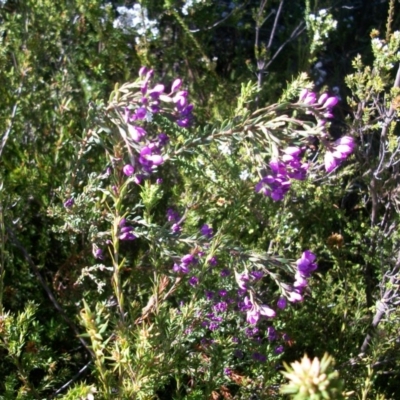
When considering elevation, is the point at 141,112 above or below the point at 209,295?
above

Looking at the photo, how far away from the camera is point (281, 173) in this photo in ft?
4.26

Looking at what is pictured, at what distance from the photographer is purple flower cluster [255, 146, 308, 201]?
1258 mm

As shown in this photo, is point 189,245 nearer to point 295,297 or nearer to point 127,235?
point 127,235

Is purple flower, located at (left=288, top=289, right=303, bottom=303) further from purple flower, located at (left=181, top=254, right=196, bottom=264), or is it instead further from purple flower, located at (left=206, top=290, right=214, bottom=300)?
purple flower, located at (left=206, top=290, right=214, bottom=300)

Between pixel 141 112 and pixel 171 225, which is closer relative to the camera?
pixel 141 112

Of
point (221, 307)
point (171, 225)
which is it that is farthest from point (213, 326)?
point (171, 225)

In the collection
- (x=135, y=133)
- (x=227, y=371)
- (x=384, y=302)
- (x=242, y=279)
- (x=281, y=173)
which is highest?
(x=135, y=133)

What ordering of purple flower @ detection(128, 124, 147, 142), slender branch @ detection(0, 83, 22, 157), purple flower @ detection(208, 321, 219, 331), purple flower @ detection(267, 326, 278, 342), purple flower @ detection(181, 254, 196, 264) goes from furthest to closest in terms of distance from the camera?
slender branch @ detection(0, 83, 22, 157) → purple flower @ detection(267, 326, 278, 342) → purple flower @ detection(208, 321, 219, 331) → purple flower @ detection(181, 254, 196, 264) → purple flower @ detection(128, 124, 147, 142)

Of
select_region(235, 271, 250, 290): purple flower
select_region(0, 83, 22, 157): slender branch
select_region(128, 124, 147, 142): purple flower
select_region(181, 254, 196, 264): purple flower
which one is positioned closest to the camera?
select_region(128, 124, 147, 142): purple flower

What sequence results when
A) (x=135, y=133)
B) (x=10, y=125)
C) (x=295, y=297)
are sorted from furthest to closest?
(x=10, y=125) < (x=295, y=297) < (x=135, y=133)

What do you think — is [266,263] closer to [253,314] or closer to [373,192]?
[253,314]

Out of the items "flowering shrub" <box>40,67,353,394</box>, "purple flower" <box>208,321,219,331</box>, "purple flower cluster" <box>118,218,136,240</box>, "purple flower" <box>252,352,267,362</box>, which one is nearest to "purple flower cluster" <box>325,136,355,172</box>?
"flowering shrub" <box>40,67,353,394</box>

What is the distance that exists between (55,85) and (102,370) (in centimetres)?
Answer: 168

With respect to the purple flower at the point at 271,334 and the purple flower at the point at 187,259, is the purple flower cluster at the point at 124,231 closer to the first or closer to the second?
the purple flower at the point at 187,259
